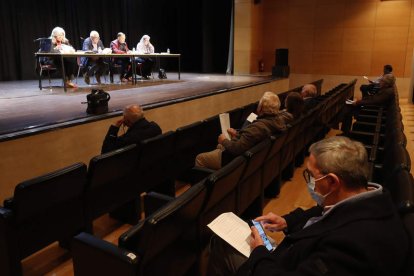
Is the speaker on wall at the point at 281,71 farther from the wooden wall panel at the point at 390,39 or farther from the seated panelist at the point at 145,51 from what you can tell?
the seated panelist at the point at 145,51

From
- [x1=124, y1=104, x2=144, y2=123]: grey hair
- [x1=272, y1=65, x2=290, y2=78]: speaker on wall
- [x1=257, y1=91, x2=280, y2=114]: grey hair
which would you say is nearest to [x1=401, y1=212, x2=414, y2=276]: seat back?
[x1=257, y1=91, x2=280, y2=114]: grey hair

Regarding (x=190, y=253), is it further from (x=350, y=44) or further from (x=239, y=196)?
(x=350, y=44)

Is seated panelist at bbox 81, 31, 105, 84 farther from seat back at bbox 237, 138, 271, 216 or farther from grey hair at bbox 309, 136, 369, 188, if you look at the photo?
grey hair at bbox 309, 136, 369, 188

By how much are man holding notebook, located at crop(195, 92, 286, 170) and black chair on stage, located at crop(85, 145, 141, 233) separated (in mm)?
718

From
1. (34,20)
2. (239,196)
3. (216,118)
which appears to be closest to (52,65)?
(34,20)

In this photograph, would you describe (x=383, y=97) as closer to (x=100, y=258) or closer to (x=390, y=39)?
(x=100, y=258)

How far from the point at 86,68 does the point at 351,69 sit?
7.94 metres

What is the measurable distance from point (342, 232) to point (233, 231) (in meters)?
0.63

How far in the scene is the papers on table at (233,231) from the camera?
1.48 metres

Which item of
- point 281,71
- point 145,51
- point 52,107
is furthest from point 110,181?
point 281,71

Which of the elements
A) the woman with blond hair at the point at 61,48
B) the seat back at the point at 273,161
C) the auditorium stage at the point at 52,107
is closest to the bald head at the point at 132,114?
the auditorium stage at the point at 52,107

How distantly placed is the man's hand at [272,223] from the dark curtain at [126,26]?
9.27 meters

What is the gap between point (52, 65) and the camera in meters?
7.02

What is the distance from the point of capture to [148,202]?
2090mm
